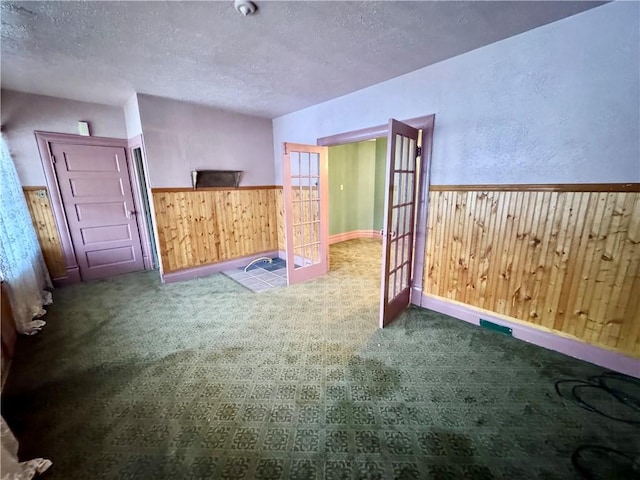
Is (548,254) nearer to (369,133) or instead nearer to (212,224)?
(369,133)

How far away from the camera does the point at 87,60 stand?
7.73ft

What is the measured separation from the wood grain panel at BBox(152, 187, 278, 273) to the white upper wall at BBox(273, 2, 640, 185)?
276cm

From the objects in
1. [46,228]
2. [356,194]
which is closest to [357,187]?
[356,194]

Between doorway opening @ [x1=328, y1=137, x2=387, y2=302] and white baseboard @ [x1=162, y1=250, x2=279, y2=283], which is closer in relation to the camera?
white baseboard @ [x1=162, y1=250, x2=279, y2=283]

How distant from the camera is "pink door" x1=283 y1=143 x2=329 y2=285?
3.61 m

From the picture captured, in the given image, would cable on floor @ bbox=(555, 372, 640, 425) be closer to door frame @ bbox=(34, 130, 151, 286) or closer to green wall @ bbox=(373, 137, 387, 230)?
green wall @ bbox=(373, 137, 387, 230)

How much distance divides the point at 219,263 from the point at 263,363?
99.5 inches

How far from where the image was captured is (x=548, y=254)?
6.95ft

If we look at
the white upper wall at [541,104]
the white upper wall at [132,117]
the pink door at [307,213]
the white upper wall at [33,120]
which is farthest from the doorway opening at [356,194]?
the white upper wall at [33,120]

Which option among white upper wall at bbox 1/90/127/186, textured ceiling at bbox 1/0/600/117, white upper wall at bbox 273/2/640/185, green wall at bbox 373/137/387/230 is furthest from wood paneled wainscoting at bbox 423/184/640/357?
white upper wall at bbox 1/90/127/186

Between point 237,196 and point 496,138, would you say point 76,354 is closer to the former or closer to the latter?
point 237,196

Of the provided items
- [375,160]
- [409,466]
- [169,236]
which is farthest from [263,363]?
[375,160]

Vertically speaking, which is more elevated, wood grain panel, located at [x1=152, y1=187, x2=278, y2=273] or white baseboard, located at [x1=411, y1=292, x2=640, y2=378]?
wood grain panel, located at [x1=152, y1=187, x2=278, y2=273]

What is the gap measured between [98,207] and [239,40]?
3396mm
